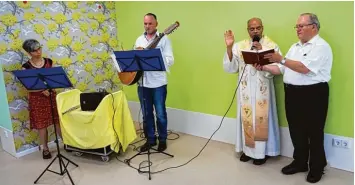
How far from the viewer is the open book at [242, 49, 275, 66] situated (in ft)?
8.06

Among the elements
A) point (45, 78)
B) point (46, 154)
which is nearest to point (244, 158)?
point (45, 78)

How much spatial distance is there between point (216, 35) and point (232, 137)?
1.18 metres

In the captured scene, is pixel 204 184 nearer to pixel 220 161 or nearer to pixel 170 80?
pixel 220 161

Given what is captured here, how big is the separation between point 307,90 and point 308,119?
0.26 m

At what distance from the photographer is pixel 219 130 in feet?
11.9

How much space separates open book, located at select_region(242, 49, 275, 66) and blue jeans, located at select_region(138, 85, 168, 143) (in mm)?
1019

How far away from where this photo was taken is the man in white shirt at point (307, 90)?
7.86 feet

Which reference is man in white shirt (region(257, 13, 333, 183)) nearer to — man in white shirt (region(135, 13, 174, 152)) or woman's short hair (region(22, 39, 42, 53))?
man in white shirt (region(135, 13, 174, 152))

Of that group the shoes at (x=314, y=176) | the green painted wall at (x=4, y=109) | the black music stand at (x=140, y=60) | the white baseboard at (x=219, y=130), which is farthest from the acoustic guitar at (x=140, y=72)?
Answer: the shoes at (x=314, y=176)

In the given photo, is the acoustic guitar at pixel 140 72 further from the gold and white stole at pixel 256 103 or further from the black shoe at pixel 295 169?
the black shoe at pixel 295 169

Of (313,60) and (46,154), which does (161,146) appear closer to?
(46,154)

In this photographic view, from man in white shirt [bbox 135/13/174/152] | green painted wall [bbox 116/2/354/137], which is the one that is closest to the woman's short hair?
man in white shirt [bbox 135/13/174/152]

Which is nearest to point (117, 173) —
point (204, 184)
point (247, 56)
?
point (204, 184)

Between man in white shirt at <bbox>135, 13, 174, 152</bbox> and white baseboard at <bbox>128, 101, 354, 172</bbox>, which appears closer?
white baseboard at <bbox>128, 101, 354, 172</bbox>
